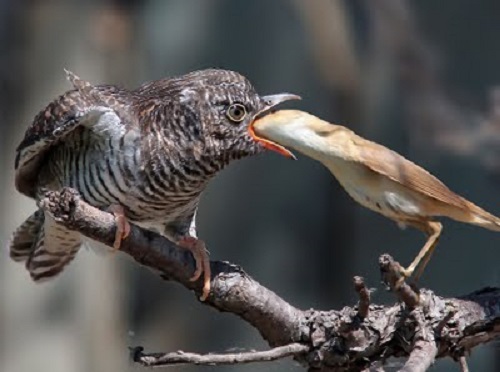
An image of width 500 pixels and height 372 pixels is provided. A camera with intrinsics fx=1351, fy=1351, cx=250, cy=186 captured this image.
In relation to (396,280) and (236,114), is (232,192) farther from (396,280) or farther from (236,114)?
→ (396,280)

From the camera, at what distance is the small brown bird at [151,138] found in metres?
2.59

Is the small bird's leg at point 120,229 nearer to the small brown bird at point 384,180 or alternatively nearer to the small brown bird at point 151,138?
the small brown bird at point 151,138

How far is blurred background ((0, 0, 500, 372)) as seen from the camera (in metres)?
3.29

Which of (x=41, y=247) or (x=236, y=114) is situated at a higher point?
(x=236, y=114)

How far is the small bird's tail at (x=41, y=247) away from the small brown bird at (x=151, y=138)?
0.29m

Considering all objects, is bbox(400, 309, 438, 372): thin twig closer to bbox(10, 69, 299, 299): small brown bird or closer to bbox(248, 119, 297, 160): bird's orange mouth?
bbox(248, 119, 297, 160): bird's orange mouth

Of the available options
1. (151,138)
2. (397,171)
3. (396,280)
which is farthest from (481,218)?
(151,138)

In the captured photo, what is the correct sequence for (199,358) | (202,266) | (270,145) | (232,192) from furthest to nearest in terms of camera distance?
(232,192), (270,145), (202,266), (199,358)

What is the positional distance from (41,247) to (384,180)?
1131mm

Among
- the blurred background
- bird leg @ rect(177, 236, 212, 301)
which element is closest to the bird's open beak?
bird leg @ rect(177, 236, 212, 301)

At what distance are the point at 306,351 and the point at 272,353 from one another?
15cm

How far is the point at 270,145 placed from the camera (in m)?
2.48

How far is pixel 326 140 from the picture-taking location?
2.14 meters

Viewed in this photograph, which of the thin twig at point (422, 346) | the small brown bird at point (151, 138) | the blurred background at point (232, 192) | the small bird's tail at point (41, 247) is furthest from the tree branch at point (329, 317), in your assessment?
the blurred background at point (232, 192)
